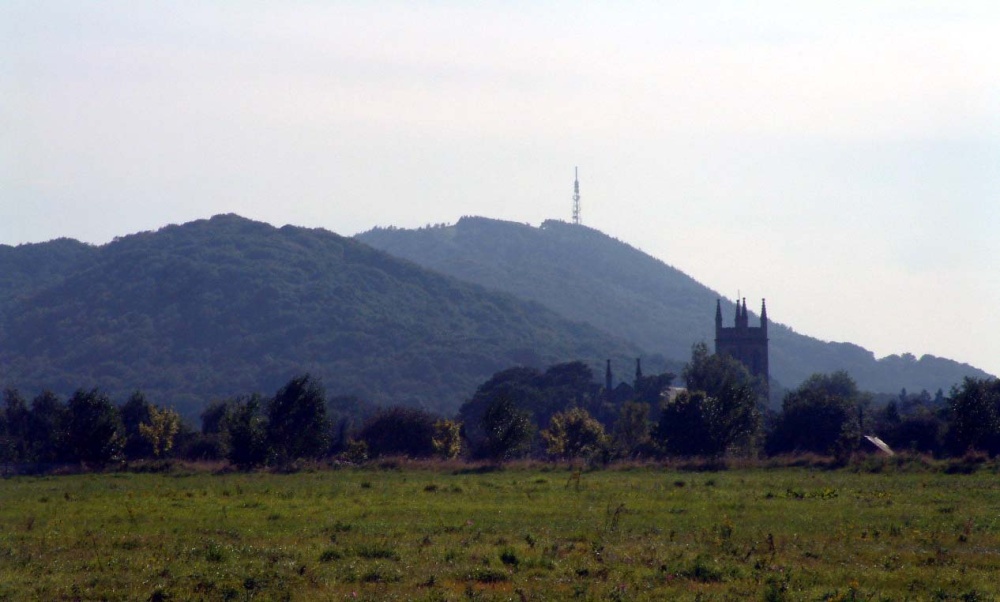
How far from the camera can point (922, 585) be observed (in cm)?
1983

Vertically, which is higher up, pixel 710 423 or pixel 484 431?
pixel 710 423

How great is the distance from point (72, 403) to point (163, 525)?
36.0m

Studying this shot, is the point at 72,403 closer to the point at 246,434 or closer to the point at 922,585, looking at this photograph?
the point at 246,434

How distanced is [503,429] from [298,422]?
11833 mm

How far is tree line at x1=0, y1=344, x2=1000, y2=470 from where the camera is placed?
59.6m

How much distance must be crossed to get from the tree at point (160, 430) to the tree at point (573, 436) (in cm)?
2702

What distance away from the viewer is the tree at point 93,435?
5762 cm

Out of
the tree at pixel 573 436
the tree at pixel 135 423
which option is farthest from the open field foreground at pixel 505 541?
the tree at pixel 573 436

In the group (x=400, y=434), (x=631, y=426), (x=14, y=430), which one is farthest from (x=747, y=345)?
(x=14, y=430)

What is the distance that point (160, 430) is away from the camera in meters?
78.2

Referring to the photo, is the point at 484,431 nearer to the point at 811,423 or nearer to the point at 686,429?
the point at 686,429

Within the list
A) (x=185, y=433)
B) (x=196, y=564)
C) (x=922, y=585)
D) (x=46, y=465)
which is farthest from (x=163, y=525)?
(x=185, y=433)

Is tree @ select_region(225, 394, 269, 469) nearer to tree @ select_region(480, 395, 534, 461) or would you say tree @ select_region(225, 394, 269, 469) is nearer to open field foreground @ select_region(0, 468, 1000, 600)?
tree @ select_region(480, 395, 534, 461)

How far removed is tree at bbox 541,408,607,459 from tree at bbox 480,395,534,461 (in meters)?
14.2
